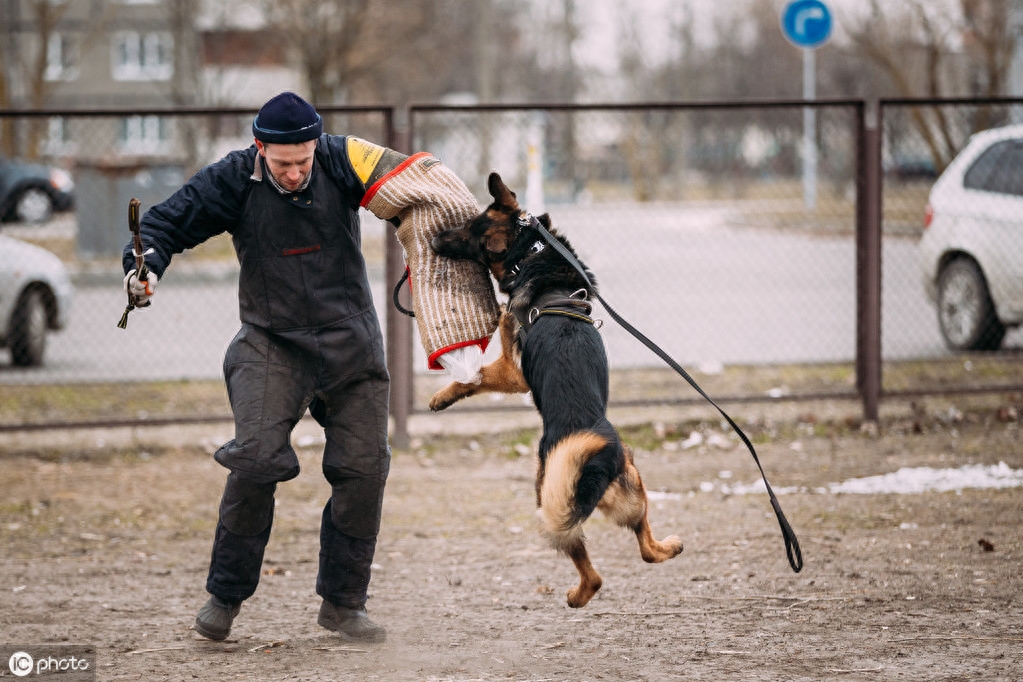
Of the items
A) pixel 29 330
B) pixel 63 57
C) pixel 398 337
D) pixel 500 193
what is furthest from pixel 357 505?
pixel 63 57

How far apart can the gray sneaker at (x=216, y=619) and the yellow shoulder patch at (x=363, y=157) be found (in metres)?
1.53

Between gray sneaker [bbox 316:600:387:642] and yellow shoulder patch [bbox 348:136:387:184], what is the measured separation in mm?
1501

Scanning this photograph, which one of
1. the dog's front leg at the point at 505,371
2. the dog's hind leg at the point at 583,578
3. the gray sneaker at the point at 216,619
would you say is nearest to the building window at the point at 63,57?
the gray sneaker at the point at 216,619

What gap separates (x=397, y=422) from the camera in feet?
22.7

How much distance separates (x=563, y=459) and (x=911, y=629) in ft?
4.82

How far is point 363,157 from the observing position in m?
3.78

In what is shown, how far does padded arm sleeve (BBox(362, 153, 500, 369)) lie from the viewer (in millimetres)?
3768

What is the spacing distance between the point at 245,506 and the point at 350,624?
0.57 meters

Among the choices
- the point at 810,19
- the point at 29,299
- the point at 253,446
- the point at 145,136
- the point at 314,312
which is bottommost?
the point at 253,446

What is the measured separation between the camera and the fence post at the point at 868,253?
7051 millimetres

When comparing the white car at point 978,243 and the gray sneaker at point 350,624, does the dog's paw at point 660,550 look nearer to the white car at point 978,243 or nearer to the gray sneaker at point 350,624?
the gray sneaker at point 350,624

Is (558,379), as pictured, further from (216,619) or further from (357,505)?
(216,619)

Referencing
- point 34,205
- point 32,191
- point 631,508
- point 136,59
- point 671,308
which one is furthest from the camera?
point 136,59
